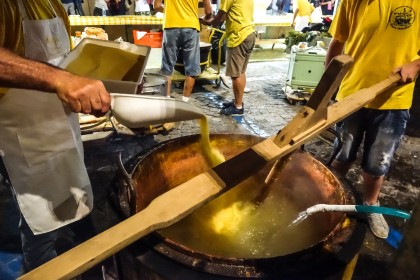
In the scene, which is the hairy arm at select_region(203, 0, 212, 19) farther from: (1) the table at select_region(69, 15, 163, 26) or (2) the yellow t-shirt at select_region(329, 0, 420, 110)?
(2) the yellow t-shirt at select_region(329, 0, 420, 110)

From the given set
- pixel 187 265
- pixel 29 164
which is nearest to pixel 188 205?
pixel 187 265

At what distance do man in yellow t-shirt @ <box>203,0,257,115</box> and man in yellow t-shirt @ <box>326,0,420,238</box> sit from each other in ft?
9.28

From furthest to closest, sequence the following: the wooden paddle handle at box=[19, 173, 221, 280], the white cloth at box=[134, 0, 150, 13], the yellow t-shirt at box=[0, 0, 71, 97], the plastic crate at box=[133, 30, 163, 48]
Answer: the white cloth at box=[134, 0, 150, 13] → the plastic crate at box=[133, 30, 163, 48] → the yellow t-shirt at box=[0, 0, 71, 97] → the wooden paddle handle at box=[19, 173, 221, 280]

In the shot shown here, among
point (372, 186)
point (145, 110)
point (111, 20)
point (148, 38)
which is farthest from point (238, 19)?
point (145, 110)

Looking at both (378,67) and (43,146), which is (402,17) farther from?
(43,146)

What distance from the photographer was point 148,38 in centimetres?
730

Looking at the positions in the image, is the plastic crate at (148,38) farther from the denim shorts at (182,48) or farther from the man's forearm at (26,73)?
the man's forearm at (26,73)

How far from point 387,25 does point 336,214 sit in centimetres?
173

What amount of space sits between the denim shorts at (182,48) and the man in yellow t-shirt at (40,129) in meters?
3.63

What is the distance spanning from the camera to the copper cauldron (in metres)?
1.30

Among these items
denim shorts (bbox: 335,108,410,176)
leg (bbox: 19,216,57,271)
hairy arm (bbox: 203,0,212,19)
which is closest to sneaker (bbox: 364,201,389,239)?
denim shorts (bbox: 335,108,410,176)

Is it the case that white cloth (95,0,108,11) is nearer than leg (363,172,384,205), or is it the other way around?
leg (363,172,384,205)

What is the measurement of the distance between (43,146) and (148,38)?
5924 mm

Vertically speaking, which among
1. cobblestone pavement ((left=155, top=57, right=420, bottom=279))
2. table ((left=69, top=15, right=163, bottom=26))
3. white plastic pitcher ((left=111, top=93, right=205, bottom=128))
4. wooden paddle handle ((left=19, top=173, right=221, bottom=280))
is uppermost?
white plastic pitcher ((left=111, top=93, right=205, bottom=128))
